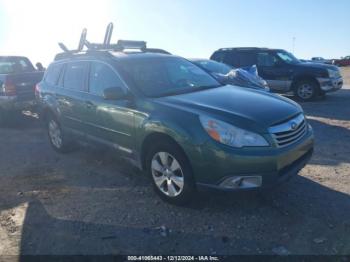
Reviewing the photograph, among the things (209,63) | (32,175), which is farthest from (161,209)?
(209,63)

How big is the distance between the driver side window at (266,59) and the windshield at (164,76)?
25.0 ft

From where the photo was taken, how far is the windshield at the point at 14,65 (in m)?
11.9

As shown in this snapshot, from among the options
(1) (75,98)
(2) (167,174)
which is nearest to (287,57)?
(1) (75,98)

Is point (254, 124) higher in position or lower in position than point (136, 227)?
higher

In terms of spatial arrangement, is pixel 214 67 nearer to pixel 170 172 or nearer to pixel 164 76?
pixel 164 76

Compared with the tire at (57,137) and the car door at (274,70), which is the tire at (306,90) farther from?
the tire at (57,137)

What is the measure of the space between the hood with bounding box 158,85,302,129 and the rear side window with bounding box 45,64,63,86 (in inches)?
119

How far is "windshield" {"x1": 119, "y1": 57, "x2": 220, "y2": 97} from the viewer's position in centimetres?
486

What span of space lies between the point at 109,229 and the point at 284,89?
10053 millimetres

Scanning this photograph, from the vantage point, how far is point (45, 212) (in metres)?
4.55

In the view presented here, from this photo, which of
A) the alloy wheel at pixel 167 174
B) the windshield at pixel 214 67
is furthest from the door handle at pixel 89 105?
the windshield at pixel 214 67

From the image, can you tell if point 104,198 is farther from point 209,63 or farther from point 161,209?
point 209,63

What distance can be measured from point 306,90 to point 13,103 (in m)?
8.97

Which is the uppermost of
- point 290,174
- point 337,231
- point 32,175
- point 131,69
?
point 131,69
